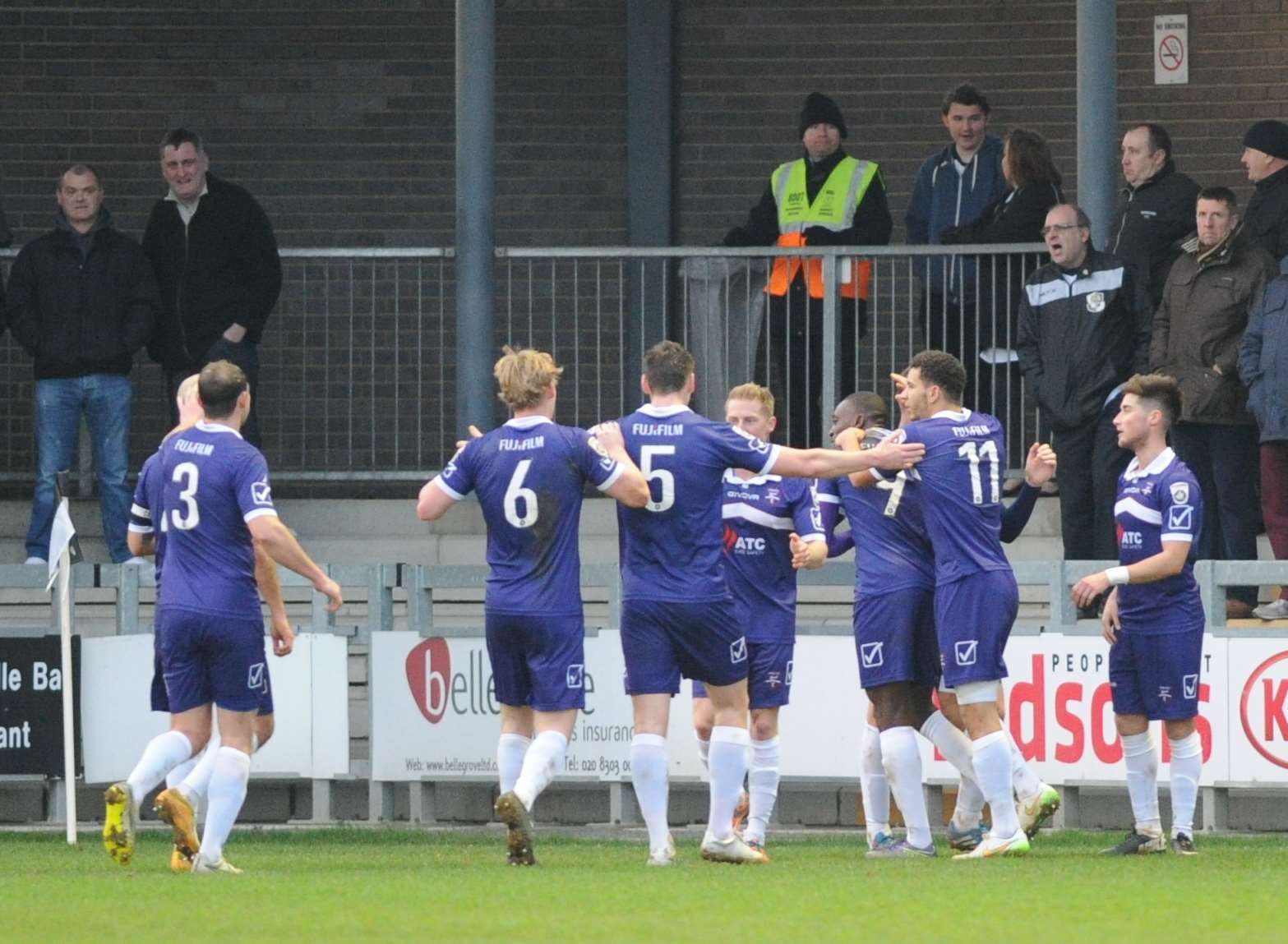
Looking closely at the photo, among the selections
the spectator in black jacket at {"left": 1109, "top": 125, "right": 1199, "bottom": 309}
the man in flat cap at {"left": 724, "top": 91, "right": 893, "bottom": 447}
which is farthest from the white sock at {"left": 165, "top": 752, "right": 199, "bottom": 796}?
the spectator in black jacket at {"left": 1109, "top": 125, "right": 1199, "bottom": 309}

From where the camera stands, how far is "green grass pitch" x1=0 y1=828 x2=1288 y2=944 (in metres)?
8.00

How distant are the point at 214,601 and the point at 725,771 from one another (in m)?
2.16

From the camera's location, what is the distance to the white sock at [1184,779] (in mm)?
10828


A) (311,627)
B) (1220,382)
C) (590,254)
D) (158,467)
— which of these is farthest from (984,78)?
(158,467)

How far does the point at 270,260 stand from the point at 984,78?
5.27 metres

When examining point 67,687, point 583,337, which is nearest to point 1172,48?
point 583,337

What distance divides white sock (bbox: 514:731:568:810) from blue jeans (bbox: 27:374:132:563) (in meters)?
5.44

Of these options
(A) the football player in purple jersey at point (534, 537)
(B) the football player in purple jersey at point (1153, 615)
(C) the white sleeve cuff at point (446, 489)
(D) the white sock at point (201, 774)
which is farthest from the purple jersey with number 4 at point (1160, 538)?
(D) the white sock at point (201, 774)

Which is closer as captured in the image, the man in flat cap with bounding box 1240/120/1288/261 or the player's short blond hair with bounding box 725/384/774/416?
the player's short blond hair with bounding box 725/384/774/416

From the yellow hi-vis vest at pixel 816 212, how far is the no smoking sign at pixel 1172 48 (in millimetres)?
2971

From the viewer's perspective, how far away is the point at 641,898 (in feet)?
29.5

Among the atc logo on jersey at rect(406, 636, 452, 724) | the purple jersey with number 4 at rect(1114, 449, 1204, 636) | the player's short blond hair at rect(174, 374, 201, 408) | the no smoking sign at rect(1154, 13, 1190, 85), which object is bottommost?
the atc logo on jersey at rect(406, 636, 452, 724)

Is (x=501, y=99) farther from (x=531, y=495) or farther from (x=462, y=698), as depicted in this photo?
(x=531, y=495)

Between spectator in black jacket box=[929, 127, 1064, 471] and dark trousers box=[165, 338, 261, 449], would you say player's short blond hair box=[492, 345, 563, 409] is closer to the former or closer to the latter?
dark trousers box=[165, 338, 261, 449]
